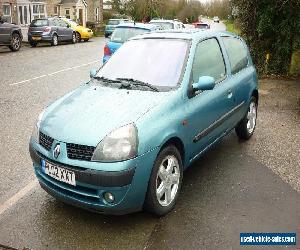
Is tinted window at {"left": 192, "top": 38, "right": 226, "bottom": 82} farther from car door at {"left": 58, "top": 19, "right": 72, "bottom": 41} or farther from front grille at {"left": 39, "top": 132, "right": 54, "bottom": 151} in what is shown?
car door at {"left": 58, "top": 19, "right": 72, "bottom": 41}

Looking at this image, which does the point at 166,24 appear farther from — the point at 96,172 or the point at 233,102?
the point at 96,172

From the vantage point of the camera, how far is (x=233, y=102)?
18.0ft

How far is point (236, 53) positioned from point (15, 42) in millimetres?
17086

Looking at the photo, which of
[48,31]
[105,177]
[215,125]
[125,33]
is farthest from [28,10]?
[105,177]

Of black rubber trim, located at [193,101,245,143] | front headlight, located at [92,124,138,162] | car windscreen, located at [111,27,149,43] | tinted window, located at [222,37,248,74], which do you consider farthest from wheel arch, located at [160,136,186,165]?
car windscreen, located at [111,27,149,43]

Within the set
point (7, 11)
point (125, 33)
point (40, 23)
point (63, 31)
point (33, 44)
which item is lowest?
point (33, 44)

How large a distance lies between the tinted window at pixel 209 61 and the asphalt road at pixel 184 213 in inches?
50.3

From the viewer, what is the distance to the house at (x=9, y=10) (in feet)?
106

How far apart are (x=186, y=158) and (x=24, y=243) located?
1.87 meters

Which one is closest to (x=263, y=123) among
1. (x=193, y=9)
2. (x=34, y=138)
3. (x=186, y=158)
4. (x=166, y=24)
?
(x=186, y=158)

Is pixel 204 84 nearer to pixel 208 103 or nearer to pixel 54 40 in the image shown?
pixel 208 103

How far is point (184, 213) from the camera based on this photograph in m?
4.16

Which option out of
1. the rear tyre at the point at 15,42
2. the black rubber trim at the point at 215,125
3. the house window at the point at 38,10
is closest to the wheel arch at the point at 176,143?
the black rubber trim at the point at 215,125

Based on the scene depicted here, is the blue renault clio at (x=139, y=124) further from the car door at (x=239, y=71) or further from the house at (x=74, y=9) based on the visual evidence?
the house at (x=74, y=9)
